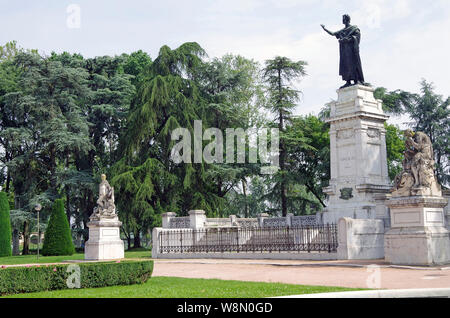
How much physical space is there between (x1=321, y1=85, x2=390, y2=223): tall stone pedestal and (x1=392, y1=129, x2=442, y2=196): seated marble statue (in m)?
6.77

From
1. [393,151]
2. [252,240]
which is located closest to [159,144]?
[393,151]

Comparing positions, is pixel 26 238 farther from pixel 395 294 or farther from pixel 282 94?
pixel 395 294

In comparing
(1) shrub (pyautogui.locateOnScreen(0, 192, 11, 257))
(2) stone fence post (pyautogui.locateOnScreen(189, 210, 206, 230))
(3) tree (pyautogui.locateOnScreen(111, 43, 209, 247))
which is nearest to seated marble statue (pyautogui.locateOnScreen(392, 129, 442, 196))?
(2) stone fence post (pyautogui.locateOnScreen(189, 210, 206, 230))

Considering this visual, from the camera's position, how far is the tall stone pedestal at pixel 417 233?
16.9m

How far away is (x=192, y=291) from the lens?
11.3 m

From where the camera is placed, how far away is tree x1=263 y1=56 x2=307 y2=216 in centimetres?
4334

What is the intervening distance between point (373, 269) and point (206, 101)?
3016 centimetres

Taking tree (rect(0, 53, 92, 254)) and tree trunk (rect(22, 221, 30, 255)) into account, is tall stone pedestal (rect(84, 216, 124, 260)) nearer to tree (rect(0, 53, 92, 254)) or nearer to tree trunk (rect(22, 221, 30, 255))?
tree (rect(0, 53, 92, 254))

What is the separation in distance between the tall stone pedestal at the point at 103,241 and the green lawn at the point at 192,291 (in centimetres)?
1440

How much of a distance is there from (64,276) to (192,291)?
123 inches
